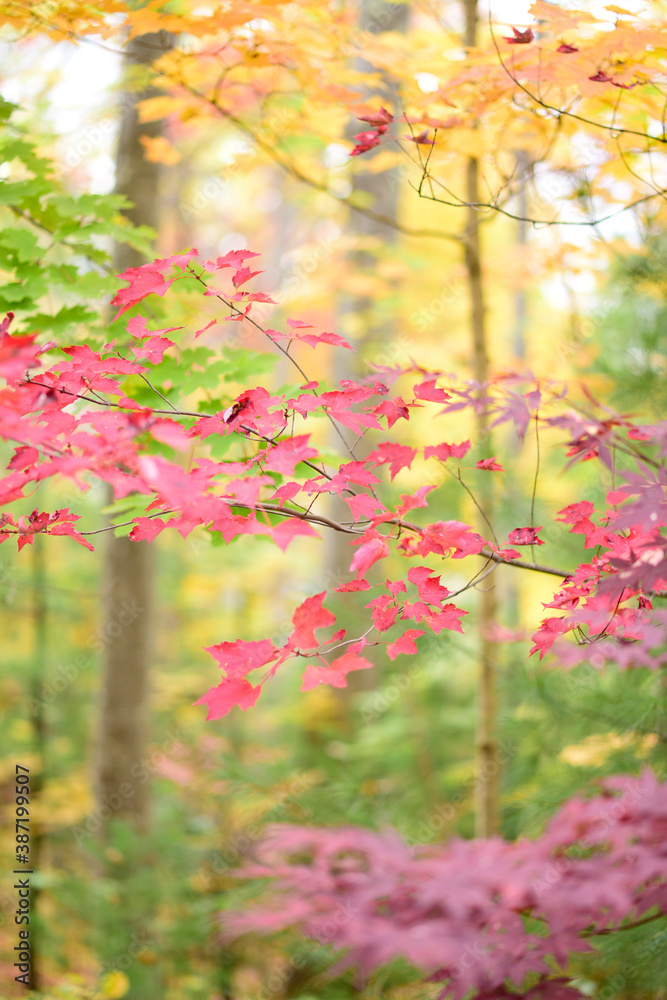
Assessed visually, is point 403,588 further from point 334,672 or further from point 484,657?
point 484,657

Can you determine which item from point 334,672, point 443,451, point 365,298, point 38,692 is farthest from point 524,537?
point 365,298

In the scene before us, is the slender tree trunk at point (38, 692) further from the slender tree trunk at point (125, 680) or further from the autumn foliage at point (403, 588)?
the autumn foliage at point (403, 588)

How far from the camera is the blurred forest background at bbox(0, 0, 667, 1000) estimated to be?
7.55 feet

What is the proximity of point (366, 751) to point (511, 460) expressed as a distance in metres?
2.53

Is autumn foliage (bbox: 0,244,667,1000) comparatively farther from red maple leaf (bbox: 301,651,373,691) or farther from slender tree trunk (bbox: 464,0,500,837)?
slender tree trunk (bbox: 464,0,500,837)

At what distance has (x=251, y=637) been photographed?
5.01m

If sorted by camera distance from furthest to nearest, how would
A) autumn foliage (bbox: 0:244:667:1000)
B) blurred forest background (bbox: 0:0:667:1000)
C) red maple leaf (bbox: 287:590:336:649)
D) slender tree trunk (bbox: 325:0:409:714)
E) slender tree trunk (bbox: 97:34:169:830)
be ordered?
slender tree trunk (bbox: 325:0:409:714) < slender tree trunk (bbox: 97:34:169:830) < blurred forest background (bbox: 0:0:667:1000) < red maple leaf (bbox: 287:590:336:649) < autumn foliage (bbox: 0:244:667:1000)

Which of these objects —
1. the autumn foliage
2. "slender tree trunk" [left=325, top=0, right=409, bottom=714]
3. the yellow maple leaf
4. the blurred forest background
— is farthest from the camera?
"slender tree trunk" [left=325, top=0, right=409, bottom=714]

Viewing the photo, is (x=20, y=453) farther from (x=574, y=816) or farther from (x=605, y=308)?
(x=605, y=308)

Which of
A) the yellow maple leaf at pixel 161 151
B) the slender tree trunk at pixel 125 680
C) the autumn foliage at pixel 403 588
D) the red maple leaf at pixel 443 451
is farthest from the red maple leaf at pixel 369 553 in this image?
the slender tree trunk at pixel 125 680

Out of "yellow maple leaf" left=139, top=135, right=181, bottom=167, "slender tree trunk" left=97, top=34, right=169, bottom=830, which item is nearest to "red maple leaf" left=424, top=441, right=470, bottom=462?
"yellow maple leaf" left=139, top=135, right=181, bottom=167

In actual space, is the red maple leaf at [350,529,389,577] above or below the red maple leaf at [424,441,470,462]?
below

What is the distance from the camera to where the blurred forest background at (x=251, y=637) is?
2.30 meters

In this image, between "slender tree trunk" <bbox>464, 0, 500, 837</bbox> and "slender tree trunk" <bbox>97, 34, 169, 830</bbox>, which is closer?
"slender tree trunk" <bbox>464, 0, 500, 837</bbox>
